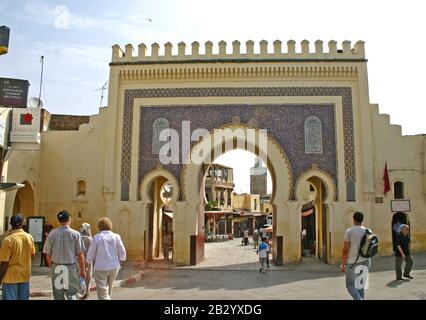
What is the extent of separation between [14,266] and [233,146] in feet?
37.9

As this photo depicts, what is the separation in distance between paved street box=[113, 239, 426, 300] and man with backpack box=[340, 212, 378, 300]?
298 cm

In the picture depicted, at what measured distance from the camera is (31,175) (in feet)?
50.4

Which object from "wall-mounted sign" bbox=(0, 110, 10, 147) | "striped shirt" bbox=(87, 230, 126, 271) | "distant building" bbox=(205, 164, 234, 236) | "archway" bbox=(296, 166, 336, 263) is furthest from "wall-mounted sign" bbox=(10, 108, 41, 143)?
"distant building" bbox=(205, 164, 234, 236)

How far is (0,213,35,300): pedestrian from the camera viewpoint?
5285 millimetres

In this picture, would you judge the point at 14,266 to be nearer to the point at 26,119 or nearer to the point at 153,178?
the point at 26,119

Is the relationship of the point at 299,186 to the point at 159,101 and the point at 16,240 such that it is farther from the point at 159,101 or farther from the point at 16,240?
the point at 16,240

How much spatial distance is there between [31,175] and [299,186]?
9.47 meters

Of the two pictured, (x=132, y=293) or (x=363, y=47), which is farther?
(x=363, y=47)

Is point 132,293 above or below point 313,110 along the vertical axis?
below

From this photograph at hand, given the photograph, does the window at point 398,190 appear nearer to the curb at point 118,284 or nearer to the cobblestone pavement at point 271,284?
the cobblestone pavement at point 271,284

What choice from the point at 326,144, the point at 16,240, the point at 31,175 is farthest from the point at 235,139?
the point at 16,240

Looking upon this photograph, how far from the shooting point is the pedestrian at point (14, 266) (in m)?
5.29

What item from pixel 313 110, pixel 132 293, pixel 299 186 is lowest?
pixel 132 293

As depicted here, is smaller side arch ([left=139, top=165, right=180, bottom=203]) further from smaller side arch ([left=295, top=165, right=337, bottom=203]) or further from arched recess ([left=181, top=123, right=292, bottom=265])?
smaller side arch ([left=295, top=165, right=337, bottom=203])
